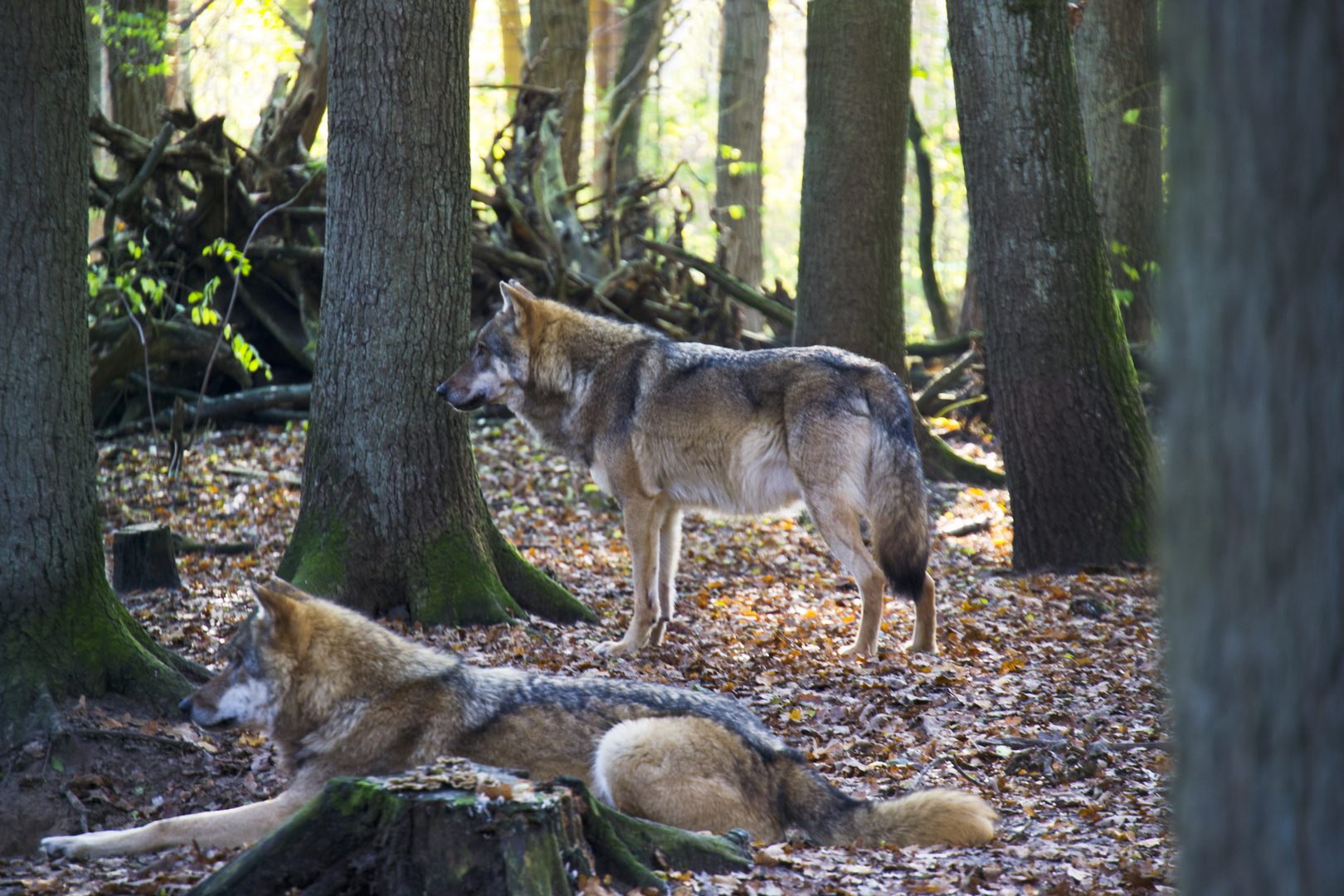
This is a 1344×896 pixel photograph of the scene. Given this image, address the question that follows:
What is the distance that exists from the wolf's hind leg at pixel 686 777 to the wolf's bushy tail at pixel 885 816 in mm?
113

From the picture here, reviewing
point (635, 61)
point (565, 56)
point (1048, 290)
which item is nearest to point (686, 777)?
point (1048, 290)

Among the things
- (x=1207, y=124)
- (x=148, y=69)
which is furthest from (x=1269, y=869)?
(x=148, y=69)

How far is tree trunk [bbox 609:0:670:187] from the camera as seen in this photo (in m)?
21.0

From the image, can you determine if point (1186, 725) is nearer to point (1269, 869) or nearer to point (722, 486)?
point (1269, 869)

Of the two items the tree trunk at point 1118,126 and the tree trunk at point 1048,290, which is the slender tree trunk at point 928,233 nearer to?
the tree trunk at point 1118,126

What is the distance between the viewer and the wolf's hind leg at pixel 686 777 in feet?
13.8

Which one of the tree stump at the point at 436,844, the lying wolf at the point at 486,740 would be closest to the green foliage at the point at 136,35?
the lying wolf at the point at 486,740

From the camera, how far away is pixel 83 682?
5.27 meters

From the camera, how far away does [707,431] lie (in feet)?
25.9

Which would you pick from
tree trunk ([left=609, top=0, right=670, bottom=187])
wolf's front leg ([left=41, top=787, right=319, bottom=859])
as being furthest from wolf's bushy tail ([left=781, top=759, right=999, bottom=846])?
tree trunk ([left=609, top=0, right=670, bottom=187])

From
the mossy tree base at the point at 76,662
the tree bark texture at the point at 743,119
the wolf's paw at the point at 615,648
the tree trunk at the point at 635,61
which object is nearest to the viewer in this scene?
the mossy tree base at the point at 76,662

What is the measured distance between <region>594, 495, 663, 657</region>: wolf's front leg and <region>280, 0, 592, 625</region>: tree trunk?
0.93 meters

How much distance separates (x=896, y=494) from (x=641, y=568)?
6.37ft

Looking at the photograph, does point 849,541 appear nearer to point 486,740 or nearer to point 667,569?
point 667,569
